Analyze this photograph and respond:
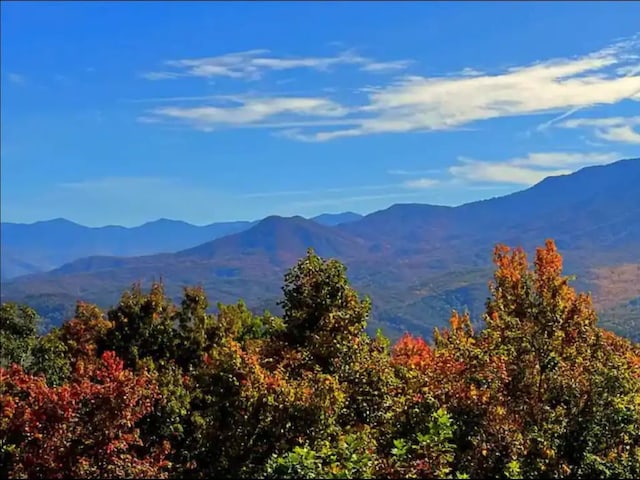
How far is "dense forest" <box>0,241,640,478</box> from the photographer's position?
37.9ft

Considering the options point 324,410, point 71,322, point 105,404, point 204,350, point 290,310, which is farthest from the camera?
point 71,322

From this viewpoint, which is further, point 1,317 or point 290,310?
point 1,317

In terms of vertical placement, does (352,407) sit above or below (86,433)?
below

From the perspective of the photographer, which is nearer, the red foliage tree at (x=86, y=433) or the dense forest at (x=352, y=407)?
the dense forest at (x=352, y=407)

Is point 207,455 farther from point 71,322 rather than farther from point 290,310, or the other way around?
point 71,322

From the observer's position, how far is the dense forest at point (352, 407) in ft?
37.9

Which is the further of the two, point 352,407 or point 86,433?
point 352,407

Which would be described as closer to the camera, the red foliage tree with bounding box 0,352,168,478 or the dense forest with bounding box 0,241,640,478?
the dense forest with bounding box 0,241,640,478

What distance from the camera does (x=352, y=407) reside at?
14.4 metres

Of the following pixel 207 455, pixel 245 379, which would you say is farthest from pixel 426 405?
pixel 207 455

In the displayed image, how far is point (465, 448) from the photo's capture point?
40.4ft

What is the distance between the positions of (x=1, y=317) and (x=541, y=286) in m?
21.4

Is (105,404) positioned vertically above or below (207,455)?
above

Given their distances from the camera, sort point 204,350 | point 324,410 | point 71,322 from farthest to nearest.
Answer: point 71,322, point 204,350, point 324,410
